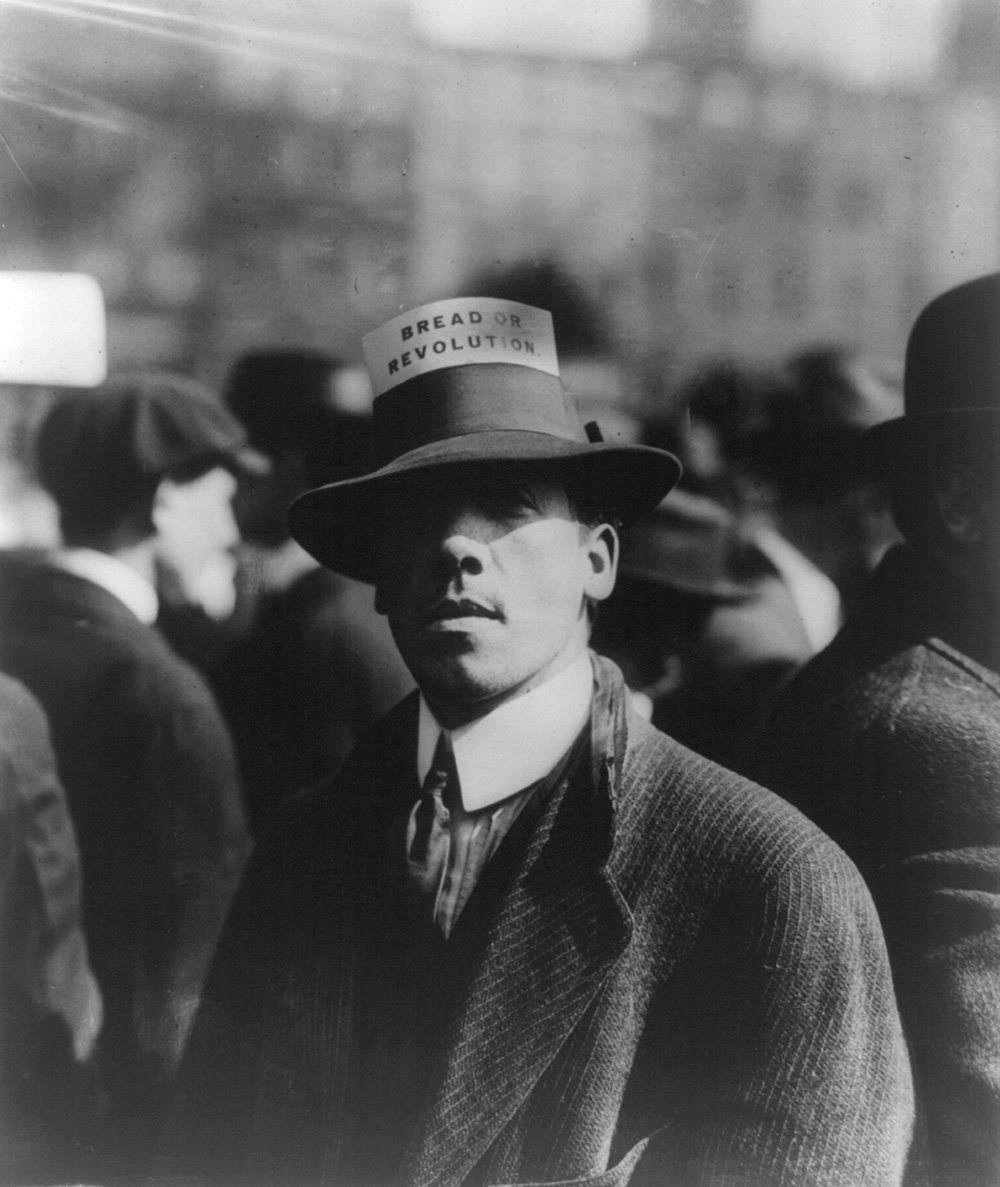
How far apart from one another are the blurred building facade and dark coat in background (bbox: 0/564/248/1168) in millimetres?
728

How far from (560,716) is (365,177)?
147 cm

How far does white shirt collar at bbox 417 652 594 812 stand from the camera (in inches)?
112

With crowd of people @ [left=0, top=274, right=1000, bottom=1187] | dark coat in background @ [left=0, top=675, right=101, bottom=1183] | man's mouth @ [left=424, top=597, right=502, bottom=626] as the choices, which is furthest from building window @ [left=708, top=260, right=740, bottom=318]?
dark coat in background @ [left=0, top=675, right=101, bottom=1183]

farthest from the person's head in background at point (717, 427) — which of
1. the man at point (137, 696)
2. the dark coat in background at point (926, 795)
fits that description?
the man at point (137, 696)

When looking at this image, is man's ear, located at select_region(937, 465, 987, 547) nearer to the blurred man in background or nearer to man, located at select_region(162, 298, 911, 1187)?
man, located at select_region(162, 298, 911, 1187)

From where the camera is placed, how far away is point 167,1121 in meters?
3.11

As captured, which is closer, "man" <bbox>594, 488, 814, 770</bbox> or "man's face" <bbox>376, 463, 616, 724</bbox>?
"man's face" <bbox>376, 463, 616, 724</bbox>

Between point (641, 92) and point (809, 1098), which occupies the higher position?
point (641, 92)

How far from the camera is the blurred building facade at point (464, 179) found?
3.16 metres

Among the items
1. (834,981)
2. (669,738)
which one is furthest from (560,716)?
(834,981)

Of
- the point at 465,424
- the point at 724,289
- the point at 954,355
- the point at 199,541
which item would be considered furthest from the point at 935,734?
the point at 199,541

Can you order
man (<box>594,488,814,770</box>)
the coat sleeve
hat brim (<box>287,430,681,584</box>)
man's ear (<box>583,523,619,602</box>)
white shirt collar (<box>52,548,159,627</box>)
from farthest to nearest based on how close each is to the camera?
1. white shirt collar (<box>52,548,159,627</box>)
2. man (<box>594,488,814,770</box>)
3. man's ear (<box>583,523,619,602</box>)
4. hat brim (<box>287,430,681,584</box>)
5. the coat sleeve

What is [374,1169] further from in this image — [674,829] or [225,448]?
[225,448]

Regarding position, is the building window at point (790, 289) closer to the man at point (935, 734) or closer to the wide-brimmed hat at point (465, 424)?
the man at point (935, 734)
